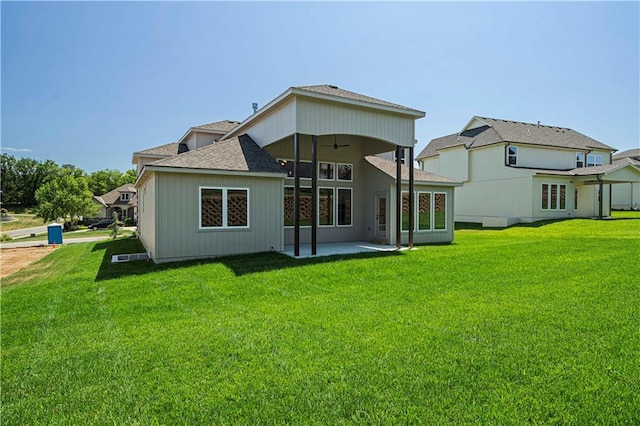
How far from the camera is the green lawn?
3.10 m

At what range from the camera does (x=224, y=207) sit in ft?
36.7

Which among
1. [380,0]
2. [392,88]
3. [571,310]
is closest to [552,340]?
[571,310]

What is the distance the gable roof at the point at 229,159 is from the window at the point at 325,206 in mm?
2989

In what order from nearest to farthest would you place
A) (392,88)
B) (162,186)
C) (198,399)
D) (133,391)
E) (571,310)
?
(198,399) < (133,391) < (571,310) < (162,186) < (392,88)

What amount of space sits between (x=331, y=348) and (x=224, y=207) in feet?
25.4

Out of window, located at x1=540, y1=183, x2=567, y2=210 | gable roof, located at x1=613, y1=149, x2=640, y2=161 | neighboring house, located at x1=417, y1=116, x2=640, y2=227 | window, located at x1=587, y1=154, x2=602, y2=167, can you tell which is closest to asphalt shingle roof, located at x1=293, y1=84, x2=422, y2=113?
neighboring house, located at x1=417, y1=116, x2=640, y2=227

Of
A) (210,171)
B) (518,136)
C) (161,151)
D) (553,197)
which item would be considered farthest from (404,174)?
(518,136)

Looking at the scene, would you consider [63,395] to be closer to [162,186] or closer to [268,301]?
[268,301]

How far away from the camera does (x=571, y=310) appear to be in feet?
17.9

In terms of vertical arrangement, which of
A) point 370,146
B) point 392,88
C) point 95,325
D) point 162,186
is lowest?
point 95,325

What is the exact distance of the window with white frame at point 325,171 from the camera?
14.9 m

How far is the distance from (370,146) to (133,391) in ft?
42.6

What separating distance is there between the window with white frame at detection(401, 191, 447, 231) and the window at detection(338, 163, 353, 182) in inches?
96.9

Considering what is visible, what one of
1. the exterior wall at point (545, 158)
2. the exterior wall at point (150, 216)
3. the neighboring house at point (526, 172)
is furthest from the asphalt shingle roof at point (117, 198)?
the exterior wall at point (545, 158)
